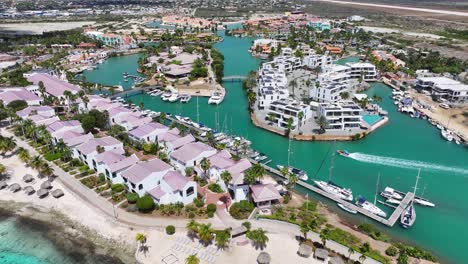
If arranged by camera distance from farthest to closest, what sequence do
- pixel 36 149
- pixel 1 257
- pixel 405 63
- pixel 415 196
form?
pixel 405 63
pixel 36 149
pixel 415 196
pixel 1 257

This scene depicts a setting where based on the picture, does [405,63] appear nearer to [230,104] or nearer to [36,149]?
[230,104]

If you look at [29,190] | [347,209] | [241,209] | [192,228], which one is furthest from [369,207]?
[29,190]

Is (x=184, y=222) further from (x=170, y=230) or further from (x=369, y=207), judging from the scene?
(x=369, y=207)

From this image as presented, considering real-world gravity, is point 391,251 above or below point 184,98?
below

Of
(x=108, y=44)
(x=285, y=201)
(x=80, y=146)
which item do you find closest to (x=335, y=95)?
(x=285, y=201)

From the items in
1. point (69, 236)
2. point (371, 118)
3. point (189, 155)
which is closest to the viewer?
point (69, 236)

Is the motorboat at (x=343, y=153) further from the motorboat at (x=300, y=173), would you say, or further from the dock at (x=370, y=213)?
the dock at (x=370, y=213)

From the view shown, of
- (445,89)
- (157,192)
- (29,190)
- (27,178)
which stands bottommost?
(29,190)
